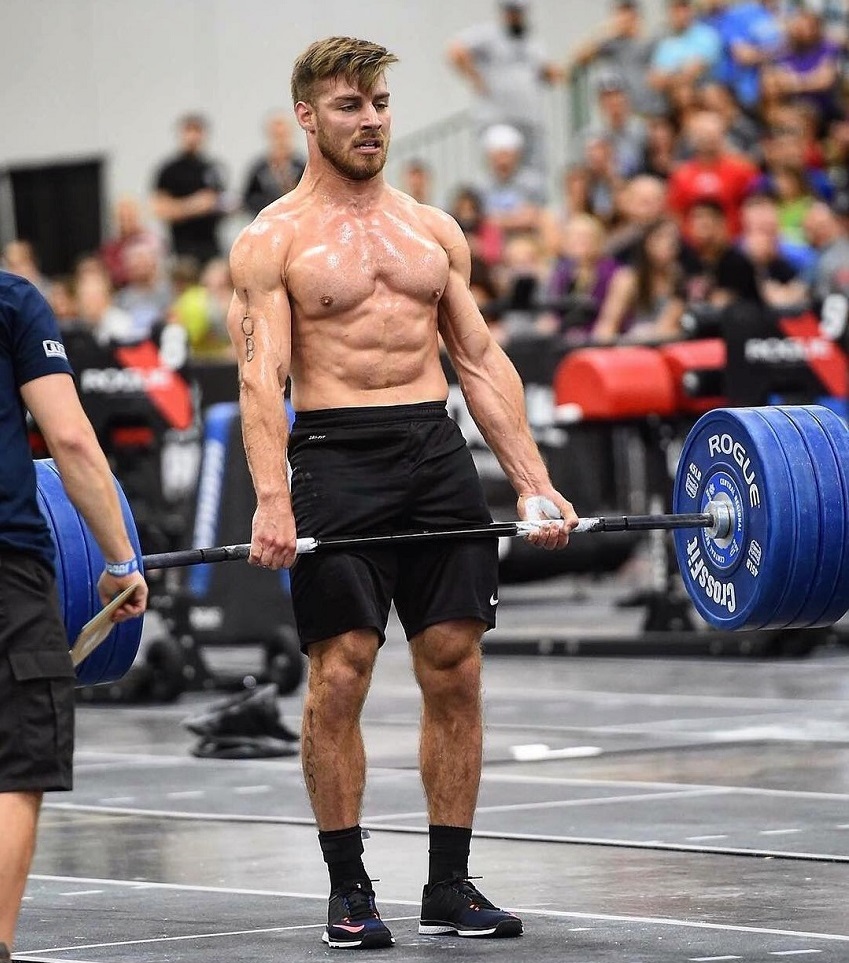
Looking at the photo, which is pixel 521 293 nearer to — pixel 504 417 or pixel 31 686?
pixel 504 417

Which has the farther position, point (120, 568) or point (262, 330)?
point (262, 330)

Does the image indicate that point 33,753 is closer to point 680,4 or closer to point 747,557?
point 747,557

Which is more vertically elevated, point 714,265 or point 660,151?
point 660,151

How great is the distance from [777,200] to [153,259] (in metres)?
4.32

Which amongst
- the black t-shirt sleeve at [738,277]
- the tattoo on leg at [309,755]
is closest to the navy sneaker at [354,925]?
the tattoo on leg at [309,755]

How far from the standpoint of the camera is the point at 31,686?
15.2 ft

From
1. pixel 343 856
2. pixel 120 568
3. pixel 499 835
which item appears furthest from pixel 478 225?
pixel 120 568

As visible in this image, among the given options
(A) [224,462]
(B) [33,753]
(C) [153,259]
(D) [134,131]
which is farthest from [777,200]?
(B) [33,753]

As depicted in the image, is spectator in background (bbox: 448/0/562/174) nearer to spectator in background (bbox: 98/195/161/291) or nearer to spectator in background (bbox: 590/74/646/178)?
spectator in background (bbox: 590/74/646/178)

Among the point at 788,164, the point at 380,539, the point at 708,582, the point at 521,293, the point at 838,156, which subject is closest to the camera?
the point at 380,539

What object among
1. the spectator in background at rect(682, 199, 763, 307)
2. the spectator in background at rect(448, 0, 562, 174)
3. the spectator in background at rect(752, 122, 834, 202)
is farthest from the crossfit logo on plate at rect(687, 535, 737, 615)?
the spectator in background at rect(448, 0, 562, 174)

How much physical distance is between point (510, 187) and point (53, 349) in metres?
13.7

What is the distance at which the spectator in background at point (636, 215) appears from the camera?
49.1ft

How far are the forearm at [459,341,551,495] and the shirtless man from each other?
14cm
